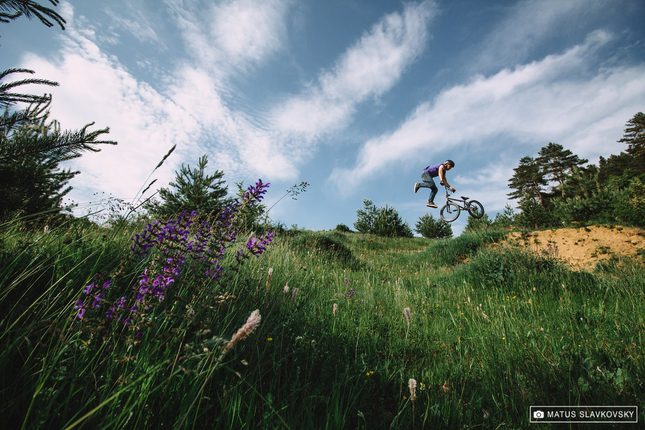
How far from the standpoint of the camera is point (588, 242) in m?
8.75

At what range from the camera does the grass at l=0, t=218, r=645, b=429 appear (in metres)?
1.15

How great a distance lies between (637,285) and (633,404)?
→ 158 inches

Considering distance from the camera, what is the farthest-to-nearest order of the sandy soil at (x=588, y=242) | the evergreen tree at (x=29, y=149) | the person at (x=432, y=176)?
1. the person at (x=432, y=176)
2. the sandy soil at (x=588, y=242)
3. the evergreen tree at (x=29, y=149)

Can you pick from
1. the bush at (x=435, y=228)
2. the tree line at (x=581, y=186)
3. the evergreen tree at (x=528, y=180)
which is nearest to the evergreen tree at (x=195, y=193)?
the tree line at (x=581, y=186)

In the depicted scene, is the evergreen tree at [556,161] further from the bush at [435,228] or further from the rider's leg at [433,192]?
the rider's leg at [433,192]

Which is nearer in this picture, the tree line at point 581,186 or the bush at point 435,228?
the tree line at point 581,186

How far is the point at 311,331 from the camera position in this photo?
2.29 meters

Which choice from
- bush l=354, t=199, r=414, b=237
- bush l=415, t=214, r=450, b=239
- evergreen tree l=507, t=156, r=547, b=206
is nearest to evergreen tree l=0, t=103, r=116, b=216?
bush l=354, t=199, r=414, b=237

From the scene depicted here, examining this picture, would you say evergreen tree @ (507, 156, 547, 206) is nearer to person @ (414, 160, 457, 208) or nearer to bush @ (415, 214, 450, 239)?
bush @ (415, 214, 450, 239)

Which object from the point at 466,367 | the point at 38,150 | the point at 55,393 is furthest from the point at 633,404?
the point at 38,150

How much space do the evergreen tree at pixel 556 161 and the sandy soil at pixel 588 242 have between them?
36.3m

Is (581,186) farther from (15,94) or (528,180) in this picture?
(15,94)

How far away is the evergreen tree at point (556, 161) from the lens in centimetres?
3662

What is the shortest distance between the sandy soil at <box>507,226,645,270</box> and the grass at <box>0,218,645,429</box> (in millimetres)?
5935
